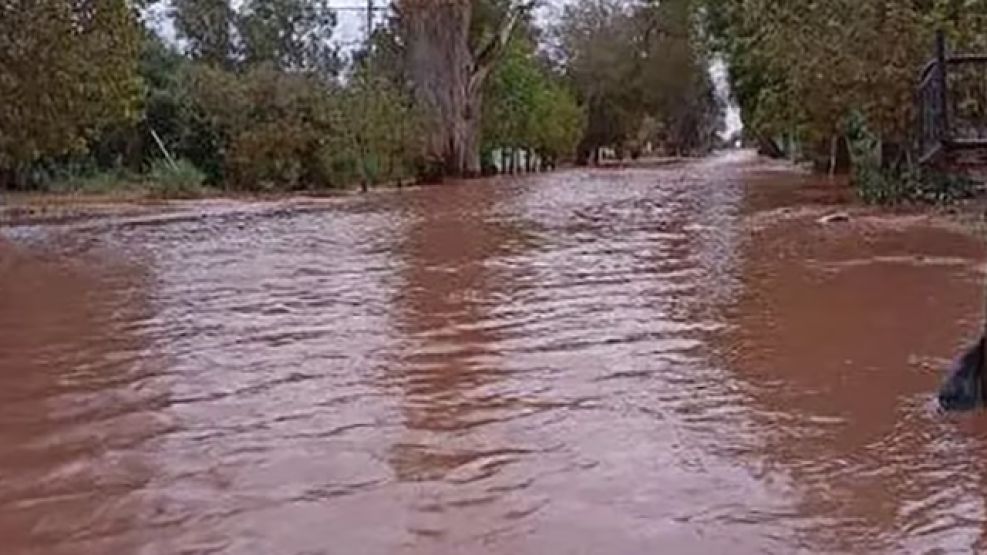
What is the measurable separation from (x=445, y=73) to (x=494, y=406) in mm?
38221

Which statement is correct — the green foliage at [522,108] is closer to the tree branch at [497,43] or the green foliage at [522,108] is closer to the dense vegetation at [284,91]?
the dense vegetation at [284,91]

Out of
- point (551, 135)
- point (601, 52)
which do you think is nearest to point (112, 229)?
point (551, 135)

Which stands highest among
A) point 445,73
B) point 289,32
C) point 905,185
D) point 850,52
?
point 289,32

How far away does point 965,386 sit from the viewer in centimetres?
701

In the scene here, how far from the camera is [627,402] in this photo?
7324 mm

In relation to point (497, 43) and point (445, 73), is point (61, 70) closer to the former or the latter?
point (445, 73)

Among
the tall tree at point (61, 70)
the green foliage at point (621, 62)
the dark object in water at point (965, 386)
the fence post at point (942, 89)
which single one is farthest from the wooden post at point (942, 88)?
the green foliage at point (621, 62)

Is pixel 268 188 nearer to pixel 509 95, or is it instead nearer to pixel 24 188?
pixel 24 188

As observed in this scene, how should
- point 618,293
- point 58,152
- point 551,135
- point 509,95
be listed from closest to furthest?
point 618,293 → point 58,152 → point 509,95 → point 551,135

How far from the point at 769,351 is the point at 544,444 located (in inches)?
111

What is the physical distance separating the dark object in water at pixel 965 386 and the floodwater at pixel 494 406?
17cm

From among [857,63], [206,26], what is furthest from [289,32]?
[857,63]

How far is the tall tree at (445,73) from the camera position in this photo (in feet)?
→ 145

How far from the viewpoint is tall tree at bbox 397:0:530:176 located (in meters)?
44.2
